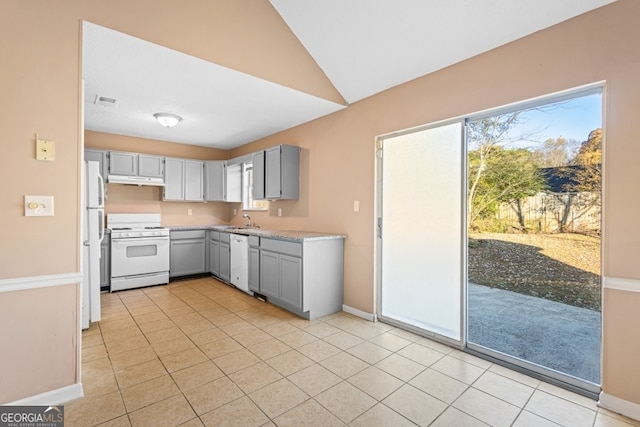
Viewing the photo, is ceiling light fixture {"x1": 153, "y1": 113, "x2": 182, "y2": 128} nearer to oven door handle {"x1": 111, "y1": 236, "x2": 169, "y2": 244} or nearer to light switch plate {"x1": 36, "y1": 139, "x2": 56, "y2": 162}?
oven door handle {"x1": 111, "y1": 236, "x2": 169, "y2": 244}

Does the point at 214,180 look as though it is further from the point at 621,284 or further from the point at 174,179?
the point at 621,284

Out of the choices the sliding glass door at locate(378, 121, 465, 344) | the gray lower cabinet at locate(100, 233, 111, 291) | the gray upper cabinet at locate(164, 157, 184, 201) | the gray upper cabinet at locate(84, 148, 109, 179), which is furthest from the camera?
the gray upper cabinet at locate(164, 157, 184, 201)

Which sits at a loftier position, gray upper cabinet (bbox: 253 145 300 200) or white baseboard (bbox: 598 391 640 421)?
gray upper cabinet (bbox: 253 145 300 200)

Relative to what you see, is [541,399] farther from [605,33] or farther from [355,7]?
[355,7]

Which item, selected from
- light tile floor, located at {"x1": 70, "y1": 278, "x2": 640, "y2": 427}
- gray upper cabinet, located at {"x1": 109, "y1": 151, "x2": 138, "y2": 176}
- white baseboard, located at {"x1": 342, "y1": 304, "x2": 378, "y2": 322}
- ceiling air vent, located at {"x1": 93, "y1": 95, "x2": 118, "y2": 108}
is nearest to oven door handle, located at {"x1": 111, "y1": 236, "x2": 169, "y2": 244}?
gray upper cabinet, located at {"x1": 109, "y1": 151, "x2": 138, "y2": 176}

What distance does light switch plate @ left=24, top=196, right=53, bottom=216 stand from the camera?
1.85 metres

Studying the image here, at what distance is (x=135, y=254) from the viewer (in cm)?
458

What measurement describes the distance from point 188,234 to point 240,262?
1.44 metres

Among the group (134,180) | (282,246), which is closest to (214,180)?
(134,180)

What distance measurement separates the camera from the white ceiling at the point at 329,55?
7.36 feet

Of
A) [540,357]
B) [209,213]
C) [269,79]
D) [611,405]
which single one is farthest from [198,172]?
[611,405]

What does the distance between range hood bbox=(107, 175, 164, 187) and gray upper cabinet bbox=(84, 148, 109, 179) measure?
Answer: 0.37 ft

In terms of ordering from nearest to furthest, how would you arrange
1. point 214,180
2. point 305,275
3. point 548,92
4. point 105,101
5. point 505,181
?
point 548,92 → point 505,181 → point 305,275 → point 105,101 → point 214,180

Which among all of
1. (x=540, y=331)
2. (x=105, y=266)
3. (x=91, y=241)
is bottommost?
(x=540, y=331)
